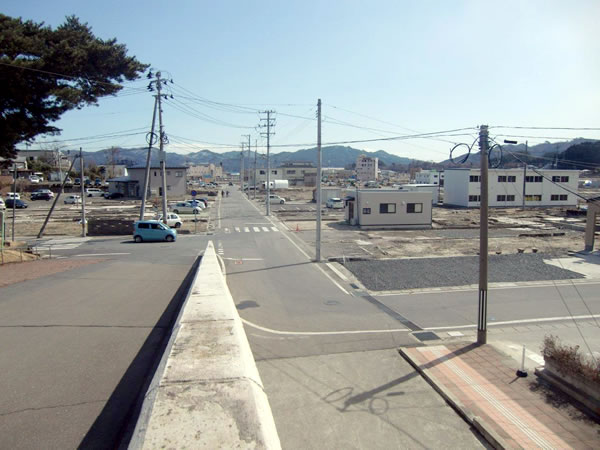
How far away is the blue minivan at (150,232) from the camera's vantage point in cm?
3231

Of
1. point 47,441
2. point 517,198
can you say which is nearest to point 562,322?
point 47,441

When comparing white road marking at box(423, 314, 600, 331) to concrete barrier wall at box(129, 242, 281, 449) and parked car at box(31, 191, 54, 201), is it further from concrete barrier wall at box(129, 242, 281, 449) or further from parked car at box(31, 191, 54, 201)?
parked car at box(31, 191, 54, 201)

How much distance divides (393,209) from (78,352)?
33.7 metres

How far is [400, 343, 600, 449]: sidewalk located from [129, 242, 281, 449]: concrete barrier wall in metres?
4.21

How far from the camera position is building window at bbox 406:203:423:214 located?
39531 millimetres

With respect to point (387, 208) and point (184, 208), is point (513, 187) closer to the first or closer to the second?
point (387, 208)

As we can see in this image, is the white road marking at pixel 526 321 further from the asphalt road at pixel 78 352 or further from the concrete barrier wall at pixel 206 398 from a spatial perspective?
the asphalt road at pixel 78 352

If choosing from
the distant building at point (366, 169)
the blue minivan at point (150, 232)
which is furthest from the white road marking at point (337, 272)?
the distant building at point (366, 169)

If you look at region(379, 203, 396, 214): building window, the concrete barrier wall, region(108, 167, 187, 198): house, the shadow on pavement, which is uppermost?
region(108, 167, 187, 198): house

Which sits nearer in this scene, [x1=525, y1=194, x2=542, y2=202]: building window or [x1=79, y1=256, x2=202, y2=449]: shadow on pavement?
[x1=79, y1=256, x2=202, y2=449]: shadow on pavement

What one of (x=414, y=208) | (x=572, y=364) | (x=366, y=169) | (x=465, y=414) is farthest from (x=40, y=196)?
(x=366, y=169)

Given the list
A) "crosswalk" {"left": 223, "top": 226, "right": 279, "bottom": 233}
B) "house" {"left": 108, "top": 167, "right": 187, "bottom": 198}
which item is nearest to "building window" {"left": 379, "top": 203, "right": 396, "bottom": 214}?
"crosswalk" {"left": 223, "top": 226, "right": 279, "bottom": 233}

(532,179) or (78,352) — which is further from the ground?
(532,179)

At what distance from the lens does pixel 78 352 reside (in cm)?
834
